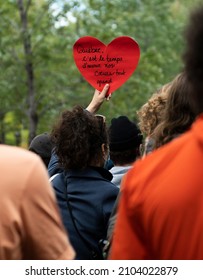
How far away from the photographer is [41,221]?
211cm

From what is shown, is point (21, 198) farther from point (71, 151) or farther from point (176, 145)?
point (71, 151)

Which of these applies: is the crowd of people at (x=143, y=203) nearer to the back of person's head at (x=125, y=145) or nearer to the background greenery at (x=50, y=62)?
the back of person's head at (x=125, y=145)

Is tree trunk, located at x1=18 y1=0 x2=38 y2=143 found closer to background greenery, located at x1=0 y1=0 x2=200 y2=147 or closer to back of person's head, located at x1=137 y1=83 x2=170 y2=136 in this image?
background greenery, located at x1=0 y1=0 x2=200 y2=147

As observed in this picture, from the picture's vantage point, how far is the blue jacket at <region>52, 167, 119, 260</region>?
3.61 metres

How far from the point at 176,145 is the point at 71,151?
1.88 meters

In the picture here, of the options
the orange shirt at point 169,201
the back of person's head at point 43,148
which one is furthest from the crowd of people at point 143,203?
the back of person's head at point 43,148

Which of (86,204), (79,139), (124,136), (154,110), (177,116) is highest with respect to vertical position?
(177,116)

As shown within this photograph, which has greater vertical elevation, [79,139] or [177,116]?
[177,116]

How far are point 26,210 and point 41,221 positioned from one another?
69mm

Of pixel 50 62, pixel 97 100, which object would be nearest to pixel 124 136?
pixel 97 100

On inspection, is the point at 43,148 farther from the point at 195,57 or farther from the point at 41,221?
the point at 195,57

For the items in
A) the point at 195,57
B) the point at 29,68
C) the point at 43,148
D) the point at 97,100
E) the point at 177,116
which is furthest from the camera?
the point at 29,68

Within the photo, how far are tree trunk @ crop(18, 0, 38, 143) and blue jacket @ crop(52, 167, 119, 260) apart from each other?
10.5m
